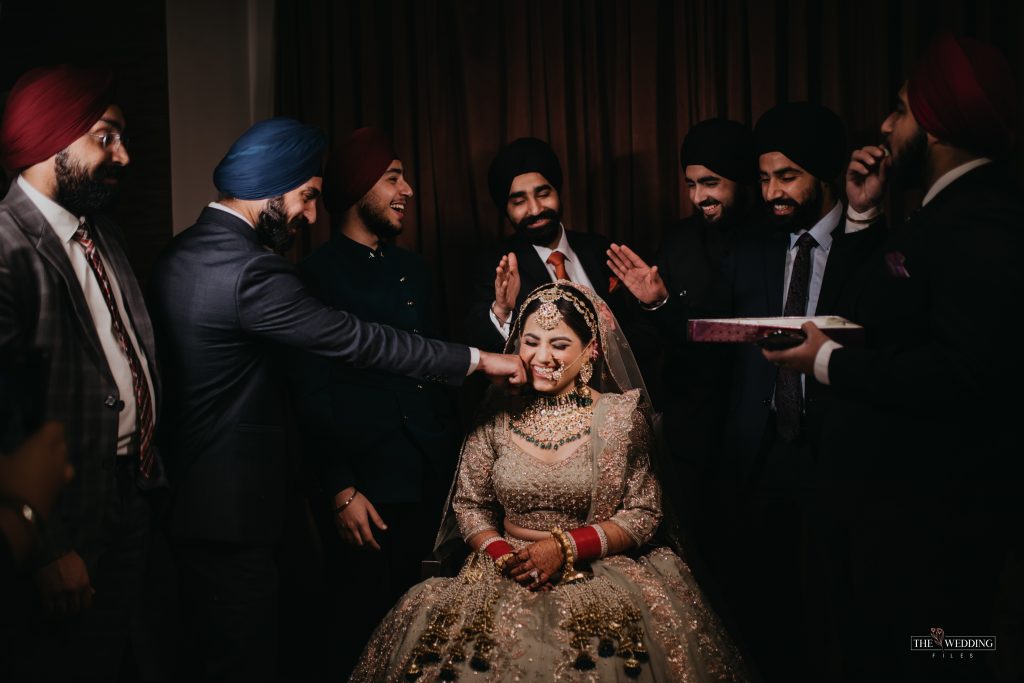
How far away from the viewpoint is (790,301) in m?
2.77

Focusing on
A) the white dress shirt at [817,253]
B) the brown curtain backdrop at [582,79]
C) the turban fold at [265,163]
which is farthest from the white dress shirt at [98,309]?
the white dress shirt at [817,253]

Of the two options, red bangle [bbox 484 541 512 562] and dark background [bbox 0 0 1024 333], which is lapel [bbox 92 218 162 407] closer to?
red bangle [bbox 484 541 512 562]

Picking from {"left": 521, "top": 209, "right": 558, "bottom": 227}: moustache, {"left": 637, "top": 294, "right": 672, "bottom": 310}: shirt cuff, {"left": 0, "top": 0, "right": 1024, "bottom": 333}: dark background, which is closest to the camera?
{"left": 637, "top": 294, "right": 672, "bottom": 310}: shirt cuff

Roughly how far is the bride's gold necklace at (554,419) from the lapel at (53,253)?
1.18m

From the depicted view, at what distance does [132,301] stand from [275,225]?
0.46 m

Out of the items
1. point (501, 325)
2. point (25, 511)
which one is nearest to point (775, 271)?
point (501, 325)

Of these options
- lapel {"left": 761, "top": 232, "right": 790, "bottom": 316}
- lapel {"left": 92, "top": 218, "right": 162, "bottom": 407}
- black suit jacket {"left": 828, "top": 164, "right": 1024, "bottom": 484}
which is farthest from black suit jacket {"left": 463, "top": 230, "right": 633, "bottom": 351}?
black suit jacket {"left": 828, "top": 164, "right": 1024, "bottom": 484}

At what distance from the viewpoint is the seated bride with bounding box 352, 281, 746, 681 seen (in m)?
2.15

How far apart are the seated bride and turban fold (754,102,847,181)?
0.81 m

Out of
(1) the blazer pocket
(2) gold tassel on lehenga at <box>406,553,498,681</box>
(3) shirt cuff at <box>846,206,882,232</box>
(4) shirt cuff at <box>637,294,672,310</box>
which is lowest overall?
(2) gold tassel on lehenga at <box>406,553,498,681</box>

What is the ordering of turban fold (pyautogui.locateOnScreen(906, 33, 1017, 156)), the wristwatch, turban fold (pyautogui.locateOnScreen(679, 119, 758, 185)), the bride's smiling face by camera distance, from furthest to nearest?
turban fold (pyautogui.locateOnScreen(679, 119, 758, 185)) → the bride's smiling face → turban fold (pyautogui.locateOnScreen(906, 33, 1017, 156)) → the wristwatch

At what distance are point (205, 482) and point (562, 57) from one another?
2311 mm

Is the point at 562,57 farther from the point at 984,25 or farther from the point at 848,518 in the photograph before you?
the point at 848,518

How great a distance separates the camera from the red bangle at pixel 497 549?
2414 mm
